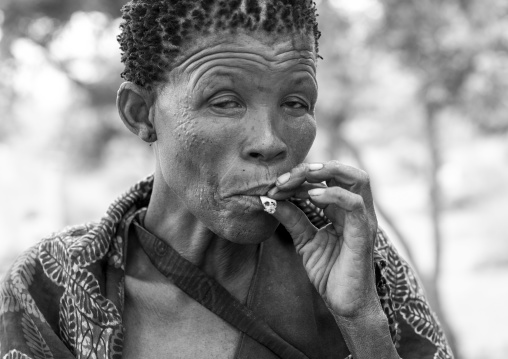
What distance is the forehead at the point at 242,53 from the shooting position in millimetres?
2338

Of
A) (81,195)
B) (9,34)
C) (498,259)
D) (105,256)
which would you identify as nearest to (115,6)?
(9,34)

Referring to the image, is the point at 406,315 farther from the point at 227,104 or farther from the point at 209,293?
the point at 227,104

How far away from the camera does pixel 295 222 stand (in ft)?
8.22

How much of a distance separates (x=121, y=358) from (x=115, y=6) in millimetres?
5178

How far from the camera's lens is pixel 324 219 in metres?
2.83

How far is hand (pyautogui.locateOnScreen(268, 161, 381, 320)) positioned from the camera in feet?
7.68

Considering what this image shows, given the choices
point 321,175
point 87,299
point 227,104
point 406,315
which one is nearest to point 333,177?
point 321,175

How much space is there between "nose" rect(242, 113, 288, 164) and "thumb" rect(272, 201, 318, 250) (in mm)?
175

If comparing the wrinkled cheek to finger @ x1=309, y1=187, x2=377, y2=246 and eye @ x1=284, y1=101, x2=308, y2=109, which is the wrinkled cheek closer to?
eye @ x1=284, y1=101, x2=308, y2=109

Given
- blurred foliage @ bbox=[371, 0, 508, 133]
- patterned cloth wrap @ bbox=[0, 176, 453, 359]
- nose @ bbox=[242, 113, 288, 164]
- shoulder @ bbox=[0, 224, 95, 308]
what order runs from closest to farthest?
nose @ bbox=[242, 113, 288, 164] < patterned cloth wrap @ bbox=[0, 176, 453, 359] < shoulder @ bbox=[0, 224, 95, 308] < blurred foliage @ bbox=[371, 0, 508, 133]

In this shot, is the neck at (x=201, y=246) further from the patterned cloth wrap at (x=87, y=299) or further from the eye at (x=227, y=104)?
the eye at (x=227, y=104)

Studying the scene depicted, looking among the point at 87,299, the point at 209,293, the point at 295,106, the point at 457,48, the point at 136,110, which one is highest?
the point at 457,48

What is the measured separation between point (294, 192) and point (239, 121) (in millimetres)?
299

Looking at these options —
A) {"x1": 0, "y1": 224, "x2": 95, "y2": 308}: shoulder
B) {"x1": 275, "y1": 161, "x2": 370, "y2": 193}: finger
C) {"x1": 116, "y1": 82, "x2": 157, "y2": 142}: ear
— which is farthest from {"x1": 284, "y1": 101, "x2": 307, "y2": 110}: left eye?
{"x1": 0, "y1": 224, "x2": 95, "y2": 308}: shoulder
